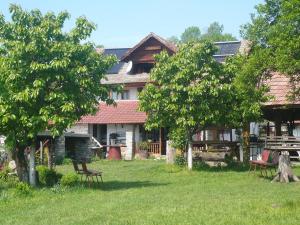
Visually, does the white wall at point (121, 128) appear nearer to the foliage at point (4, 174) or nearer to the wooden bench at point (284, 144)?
the wooden bench at point (284, 144)

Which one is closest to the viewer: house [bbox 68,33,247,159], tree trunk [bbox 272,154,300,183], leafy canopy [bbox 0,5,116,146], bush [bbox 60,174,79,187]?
leafy canopy [bbox 0,5,116,146]

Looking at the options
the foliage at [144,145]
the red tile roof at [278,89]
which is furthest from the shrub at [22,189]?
the foliage at [144,145]

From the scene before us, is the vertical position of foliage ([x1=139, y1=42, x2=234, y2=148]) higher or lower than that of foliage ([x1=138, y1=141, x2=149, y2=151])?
higher

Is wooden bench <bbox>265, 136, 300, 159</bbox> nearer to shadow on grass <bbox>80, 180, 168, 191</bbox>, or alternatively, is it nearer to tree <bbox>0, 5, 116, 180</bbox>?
shadow on grass <bbox>80, 180, 168, 191</bbox>

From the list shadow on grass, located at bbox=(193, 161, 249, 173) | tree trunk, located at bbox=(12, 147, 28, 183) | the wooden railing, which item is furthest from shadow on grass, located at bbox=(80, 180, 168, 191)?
the wooden railing

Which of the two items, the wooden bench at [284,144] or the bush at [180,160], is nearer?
the wooden bench at [284,144]

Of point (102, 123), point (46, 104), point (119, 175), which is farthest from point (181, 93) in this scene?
point (102, 123)

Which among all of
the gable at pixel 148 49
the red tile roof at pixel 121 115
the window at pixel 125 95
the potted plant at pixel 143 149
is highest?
the gable at pixel 148 49

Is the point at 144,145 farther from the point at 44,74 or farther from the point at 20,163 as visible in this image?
the point at 44,74

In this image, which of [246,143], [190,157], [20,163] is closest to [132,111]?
[246,143]

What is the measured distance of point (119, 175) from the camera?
838 inches

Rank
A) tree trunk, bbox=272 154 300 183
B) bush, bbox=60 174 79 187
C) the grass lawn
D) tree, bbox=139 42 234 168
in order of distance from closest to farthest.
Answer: the grass lawn < bush, bbox=60 174 79 187 < tree trunk, bbox=272 154 300 183 < tree, bbox=139 42 234 168

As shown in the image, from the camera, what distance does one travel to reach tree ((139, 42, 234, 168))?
20.9 meters

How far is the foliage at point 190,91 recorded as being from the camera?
2086 centimetres
